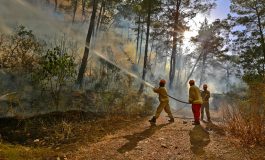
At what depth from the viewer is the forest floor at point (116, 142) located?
7289 millimetres

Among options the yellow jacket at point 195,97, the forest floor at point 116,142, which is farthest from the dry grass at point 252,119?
the yellow jacket at point 195,97

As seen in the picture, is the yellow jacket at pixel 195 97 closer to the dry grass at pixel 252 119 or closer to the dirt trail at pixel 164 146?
the dirt trail at pixel 164 146

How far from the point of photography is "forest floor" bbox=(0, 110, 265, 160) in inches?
287

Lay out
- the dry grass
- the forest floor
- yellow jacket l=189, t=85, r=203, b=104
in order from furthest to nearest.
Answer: yellow jacket l=189, t=85, r=203, b=104, the dry grass, the forest floor

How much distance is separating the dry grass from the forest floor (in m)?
0.29

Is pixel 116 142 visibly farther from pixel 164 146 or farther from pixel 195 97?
pixel 195 97

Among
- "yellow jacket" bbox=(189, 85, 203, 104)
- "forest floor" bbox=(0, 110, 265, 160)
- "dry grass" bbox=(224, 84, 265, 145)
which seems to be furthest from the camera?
"yellow jacket" bbox=(189, 85, 203, 104)

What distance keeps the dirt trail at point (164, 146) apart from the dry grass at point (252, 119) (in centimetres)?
37

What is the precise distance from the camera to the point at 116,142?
8305 mm

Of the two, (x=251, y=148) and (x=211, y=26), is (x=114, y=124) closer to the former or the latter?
(x=251, y=148)

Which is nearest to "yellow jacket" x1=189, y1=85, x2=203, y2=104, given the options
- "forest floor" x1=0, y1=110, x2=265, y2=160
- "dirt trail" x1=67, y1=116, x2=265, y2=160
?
"forest floor" x1=0, y1=110, x2=265, y2=160

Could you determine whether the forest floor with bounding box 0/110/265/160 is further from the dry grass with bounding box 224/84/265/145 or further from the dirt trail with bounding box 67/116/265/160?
the dry grass with bounding box 224/84/265/145

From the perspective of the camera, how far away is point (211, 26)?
34406 mm

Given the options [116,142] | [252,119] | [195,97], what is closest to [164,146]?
[116,142]
